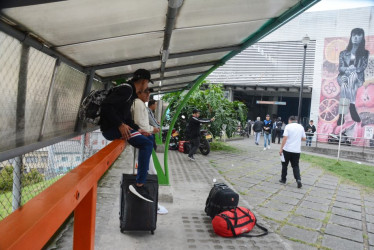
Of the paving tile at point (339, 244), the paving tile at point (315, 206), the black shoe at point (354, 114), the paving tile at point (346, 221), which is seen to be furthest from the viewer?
the black shoe at point (354, 114)

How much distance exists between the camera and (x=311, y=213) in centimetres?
545

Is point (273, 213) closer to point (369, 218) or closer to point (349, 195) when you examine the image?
point (369, 218)

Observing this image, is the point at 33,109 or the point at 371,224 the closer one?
the point at 33,109

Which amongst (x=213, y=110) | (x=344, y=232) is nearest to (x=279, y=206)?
(x=344, y=232)

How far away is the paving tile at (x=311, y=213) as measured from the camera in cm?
527

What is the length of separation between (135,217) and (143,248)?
0.39 m

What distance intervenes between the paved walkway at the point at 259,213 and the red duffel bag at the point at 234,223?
0.10 meters

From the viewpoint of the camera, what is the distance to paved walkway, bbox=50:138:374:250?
386 cm

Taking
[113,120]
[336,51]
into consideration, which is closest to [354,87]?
[336,51]

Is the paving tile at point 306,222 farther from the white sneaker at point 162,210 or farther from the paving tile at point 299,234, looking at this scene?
the white sneaker at point 162,210

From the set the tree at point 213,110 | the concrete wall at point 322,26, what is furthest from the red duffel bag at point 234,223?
the concrete wall at point 322,26

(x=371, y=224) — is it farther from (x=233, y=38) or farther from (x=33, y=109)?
(x=33, y=109)

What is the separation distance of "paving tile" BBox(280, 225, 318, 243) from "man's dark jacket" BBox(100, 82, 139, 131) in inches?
114

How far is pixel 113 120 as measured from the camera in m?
3.08
